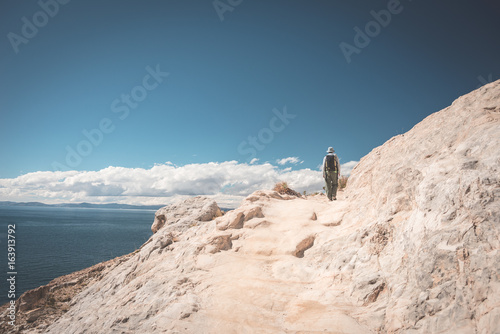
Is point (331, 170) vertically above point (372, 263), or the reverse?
point (331, 170)

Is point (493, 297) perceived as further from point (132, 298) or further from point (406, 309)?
point (132, 298)

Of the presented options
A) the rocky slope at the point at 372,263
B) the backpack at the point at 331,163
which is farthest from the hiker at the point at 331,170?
the rocky slope at the point at 372,263

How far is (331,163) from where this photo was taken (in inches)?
523

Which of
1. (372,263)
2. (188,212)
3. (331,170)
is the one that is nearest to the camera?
(372,263)

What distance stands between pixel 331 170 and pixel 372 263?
7932mm

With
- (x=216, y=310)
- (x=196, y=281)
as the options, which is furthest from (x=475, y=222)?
(x=196, y=281)

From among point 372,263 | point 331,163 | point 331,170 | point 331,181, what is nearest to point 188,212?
point 331,181

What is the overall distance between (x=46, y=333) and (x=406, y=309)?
595 inches

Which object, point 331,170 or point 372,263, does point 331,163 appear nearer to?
point 331,170

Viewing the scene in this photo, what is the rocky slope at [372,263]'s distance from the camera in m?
4.14

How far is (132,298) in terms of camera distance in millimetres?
8469

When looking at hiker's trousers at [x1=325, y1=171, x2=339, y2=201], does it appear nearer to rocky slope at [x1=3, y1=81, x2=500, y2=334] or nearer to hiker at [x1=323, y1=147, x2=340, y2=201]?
hiker at [x1=323, y1=147, x2=340, y2=201]

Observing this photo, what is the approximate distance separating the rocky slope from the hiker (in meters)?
3.22

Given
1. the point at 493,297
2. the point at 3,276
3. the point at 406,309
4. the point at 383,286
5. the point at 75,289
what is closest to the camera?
the point at 493,297
